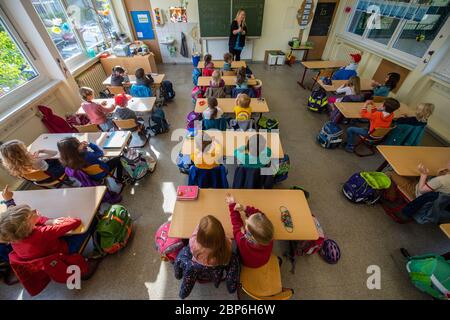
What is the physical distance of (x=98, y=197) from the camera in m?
1.79

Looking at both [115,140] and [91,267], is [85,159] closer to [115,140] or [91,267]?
[115,140]

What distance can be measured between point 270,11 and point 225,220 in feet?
22.1

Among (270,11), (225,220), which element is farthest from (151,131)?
(270,11)

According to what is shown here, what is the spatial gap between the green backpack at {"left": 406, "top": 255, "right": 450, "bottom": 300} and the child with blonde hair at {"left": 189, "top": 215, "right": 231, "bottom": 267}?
6.10 feet

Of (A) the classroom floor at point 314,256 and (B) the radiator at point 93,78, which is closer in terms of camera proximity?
(A) the classroom floor at point 314,256

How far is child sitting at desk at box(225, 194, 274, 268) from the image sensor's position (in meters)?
1.27

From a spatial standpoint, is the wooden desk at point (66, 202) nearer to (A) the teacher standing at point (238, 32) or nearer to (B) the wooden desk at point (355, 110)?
(B) the wooden desk at point (355, 110)

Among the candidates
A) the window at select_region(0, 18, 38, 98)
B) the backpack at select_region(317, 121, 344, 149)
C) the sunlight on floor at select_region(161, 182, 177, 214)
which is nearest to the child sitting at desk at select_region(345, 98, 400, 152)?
the backpack at select_region(317, 121, 344, 149)

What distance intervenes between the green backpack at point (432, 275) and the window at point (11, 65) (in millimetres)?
5344

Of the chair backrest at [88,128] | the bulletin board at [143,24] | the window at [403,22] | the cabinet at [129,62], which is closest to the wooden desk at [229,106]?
the chair backrest at [88,128]

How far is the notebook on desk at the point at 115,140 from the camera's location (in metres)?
2.42

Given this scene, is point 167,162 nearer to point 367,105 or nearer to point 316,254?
point 316,254

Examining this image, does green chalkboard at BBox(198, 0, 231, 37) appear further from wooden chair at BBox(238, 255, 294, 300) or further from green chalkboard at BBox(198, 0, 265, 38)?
wooden chair at BBox(238, 255, 294, 300)
